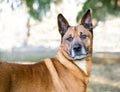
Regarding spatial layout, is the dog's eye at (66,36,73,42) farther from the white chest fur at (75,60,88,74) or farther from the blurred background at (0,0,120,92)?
the blurred background at (0,0,120,92)

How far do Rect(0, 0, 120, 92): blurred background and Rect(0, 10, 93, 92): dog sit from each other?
312cm

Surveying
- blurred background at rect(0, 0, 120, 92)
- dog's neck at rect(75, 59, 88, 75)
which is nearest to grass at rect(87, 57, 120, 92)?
blurred background at rect(0, 0, 120, 92)

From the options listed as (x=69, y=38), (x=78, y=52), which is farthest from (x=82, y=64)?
(x=69, y=38)

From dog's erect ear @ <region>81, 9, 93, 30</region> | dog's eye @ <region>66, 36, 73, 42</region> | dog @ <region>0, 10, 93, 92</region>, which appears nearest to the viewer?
dog @ <region>0, 10, 93, 92</region>

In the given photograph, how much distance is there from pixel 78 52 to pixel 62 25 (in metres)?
0.45

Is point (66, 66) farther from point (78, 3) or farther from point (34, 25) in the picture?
point (34, 25)

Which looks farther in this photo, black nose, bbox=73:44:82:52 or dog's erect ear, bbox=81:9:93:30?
dog's erect ear, bbox=81:9:93:30

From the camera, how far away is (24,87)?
4898 mm

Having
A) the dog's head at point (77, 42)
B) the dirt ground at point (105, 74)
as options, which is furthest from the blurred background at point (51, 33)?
the dog's head at point (77, 42)

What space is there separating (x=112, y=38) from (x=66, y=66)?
27.6 feet

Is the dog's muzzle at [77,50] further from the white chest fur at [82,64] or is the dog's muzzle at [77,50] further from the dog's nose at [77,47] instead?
the white chest fur at [82,64]

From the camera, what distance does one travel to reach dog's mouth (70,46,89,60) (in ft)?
16.3

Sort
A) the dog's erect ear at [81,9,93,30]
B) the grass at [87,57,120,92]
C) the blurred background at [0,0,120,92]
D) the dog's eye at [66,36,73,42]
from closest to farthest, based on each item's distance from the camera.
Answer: the dog's eye at [66,36,73,42] → the dog's erect ear at [81,9,93,30] → the grass at [87,57,120,92] → the blurred background at [0,0,120,92]

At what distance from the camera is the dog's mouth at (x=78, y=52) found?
496cm
